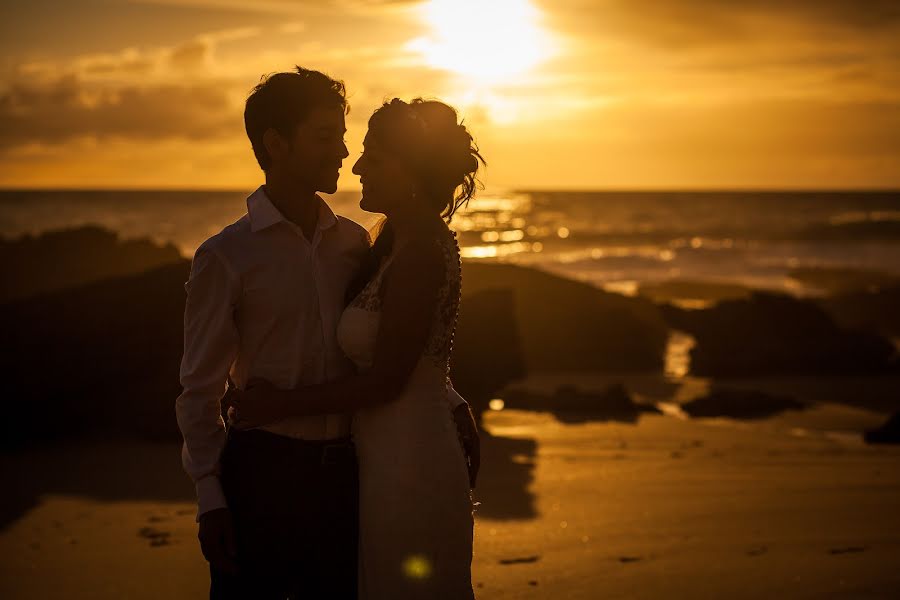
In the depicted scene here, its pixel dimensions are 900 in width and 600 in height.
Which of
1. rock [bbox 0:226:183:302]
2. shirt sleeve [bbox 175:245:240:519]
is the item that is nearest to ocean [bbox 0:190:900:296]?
rock [bbox 0:226:183:302]

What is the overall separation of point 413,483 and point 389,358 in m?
0.45

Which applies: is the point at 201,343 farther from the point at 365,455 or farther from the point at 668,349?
the point at 668,349

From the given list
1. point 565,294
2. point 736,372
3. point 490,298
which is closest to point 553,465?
point 490,298

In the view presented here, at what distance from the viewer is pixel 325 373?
132 inches

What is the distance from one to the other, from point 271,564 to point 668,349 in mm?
12476

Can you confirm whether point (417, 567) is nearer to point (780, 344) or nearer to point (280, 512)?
point (280, 512)

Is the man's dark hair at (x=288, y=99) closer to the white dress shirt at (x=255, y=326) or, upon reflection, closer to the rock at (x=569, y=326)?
the white dress shirt at (x=255, y=326)

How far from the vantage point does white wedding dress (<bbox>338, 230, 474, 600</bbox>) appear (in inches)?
134

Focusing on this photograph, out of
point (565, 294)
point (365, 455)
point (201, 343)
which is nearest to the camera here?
point (201, 343)

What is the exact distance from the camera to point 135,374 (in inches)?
357

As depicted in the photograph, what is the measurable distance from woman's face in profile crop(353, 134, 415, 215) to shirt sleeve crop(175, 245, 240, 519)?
59 cm

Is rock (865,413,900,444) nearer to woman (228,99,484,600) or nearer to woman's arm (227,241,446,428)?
woman (228,99,484,600)

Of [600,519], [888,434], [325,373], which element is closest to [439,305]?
[325,373]

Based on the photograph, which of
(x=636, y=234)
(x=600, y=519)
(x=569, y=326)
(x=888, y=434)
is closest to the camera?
(x=600, y=519)
